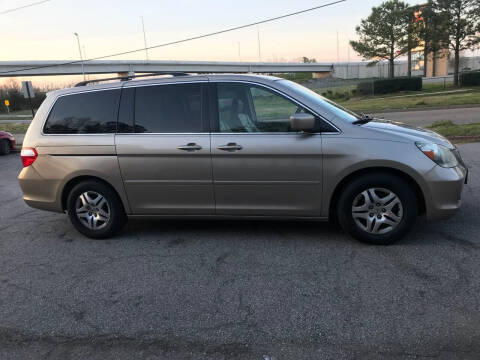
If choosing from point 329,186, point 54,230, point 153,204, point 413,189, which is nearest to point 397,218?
point 413,189

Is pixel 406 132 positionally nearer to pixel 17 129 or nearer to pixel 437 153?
pixel 437 153

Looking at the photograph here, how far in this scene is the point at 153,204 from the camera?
4934 millimetres

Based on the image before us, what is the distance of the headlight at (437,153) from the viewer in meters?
4.23

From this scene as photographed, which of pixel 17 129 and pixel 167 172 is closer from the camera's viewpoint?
pixel 167 172

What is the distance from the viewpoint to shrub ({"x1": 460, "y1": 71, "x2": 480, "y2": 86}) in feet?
123

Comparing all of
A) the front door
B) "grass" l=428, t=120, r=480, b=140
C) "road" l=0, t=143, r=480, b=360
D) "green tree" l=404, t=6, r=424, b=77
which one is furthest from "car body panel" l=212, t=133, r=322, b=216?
"green tree" l=404, t=6, r=424, b=77

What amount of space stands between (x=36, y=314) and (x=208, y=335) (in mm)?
1518

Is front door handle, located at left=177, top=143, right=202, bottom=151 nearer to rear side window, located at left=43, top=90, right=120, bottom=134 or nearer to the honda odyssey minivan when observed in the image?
the honda odyssey minivan

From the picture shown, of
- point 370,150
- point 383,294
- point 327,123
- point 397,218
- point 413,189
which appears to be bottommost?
point 383,294

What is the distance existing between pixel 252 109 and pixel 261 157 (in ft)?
1.89

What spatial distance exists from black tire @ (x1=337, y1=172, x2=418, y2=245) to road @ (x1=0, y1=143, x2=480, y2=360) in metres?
0.15

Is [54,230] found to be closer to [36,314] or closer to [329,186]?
[36,314]

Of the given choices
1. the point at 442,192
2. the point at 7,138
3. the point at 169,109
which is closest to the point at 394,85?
the point at 7,138

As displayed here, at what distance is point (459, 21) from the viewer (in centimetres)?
3866
